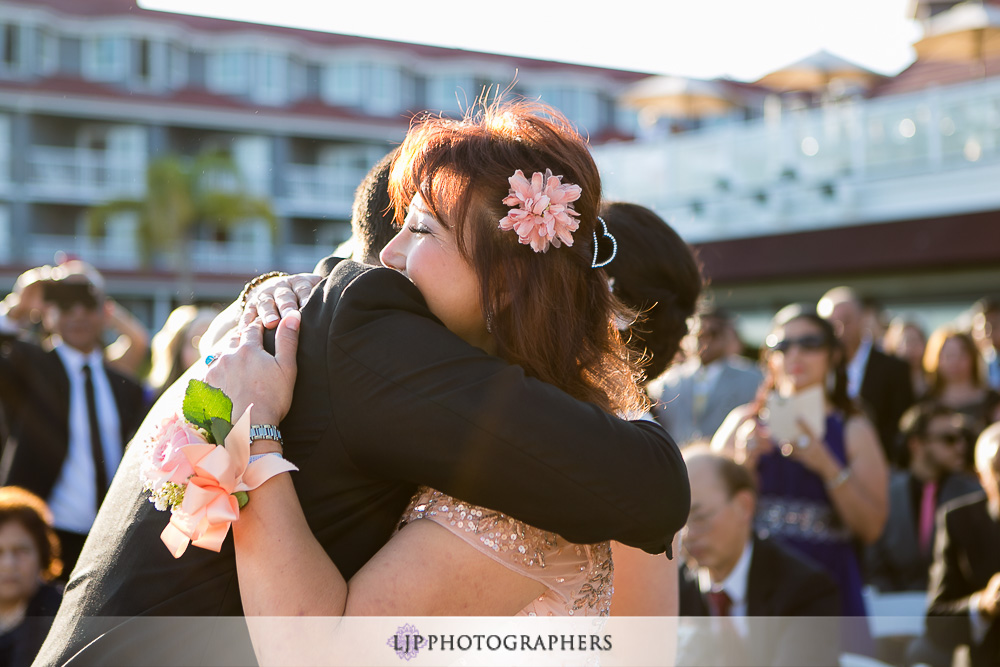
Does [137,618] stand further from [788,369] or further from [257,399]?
[788,369]

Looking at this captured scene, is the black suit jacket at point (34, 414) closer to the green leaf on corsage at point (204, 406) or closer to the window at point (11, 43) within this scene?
the green leaf on corsage at point (204, 406)

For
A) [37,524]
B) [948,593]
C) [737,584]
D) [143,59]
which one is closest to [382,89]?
[143,59]

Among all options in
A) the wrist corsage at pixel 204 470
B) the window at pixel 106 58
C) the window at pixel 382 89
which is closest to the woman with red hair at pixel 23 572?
the wrist corsage at pixel 204 470

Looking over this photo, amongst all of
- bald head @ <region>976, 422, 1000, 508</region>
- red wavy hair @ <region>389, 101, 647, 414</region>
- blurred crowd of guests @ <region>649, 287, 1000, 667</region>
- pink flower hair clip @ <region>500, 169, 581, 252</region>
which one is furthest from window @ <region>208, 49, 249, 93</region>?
pink flower hair clip @ <region>500, 169, 581, 252</region>

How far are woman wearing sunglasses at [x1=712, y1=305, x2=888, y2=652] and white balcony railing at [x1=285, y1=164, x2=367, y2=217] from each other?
2821 cm

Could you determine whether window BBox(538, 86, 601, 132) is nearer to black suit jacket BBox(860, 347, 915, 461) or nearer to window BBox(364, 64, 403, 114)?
window BBox(364, 64, 403, 114)

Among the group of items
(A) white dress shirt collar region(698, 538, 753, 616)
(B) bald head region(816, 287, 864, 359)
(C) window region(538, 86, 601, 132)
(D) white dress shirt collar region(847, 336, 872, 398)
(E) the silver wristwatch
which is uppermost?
(C) window region(538, 86, 601, 132)

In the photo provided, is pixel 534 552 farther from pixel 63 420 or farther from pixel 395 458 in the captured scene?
pixel 63 420

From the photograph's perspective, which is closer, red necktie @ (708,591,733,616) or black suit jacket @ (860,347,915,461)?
red necktie @ (708,591,733,616)

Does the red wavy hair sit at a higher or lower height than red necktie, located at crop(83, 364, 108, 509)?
higher

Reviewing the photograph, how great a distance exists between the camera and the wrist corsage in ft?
4.09

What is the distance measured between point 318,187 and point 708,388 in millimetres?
28501

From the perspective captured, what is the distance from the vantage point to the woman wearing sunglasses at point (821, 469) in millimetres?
3775

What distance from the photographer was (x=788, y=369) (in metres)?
4.11
